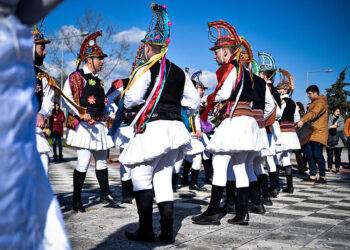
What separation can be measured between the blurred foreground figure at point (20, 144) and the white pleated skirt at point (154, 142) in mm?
2357

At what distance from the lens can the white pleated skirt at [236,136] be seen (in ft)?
14.7

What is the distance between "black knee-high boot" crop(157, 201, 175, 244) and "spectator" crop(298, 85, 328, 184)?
5.95 meters

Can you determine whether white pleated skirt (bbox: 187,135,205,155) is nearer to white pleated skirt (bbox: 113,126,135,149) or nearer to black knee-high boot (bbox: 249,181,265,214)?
white pleated skirt (bbox: 113,126,135,149)

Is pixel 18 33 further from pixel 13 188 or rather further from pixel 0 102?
pixel 13 188

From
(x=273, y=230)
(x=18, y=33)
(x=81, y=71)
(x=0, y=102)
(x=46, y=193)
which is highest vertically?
(x=81, y=71)

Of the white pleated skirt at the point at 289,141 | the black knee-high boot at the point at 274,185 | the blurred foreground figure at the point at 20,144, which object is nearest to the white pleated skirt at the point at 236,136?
the black knee-high boot at the point at 274,185

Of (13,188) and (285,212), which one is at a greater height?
(13,188)

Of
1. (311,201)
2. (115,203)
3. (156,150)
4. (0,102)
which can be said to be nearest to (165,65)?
(156,150)

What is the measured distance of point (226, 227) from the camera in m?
4.39

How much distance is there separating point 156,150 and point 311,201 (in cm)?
395

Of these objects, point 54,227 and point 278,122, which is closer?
point 54,227

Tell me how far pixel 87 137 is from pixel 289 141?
4188 mm

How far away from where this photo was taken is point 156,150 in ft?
11.7

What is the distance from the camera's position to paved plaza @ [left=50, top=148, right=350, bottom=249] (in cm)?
363
